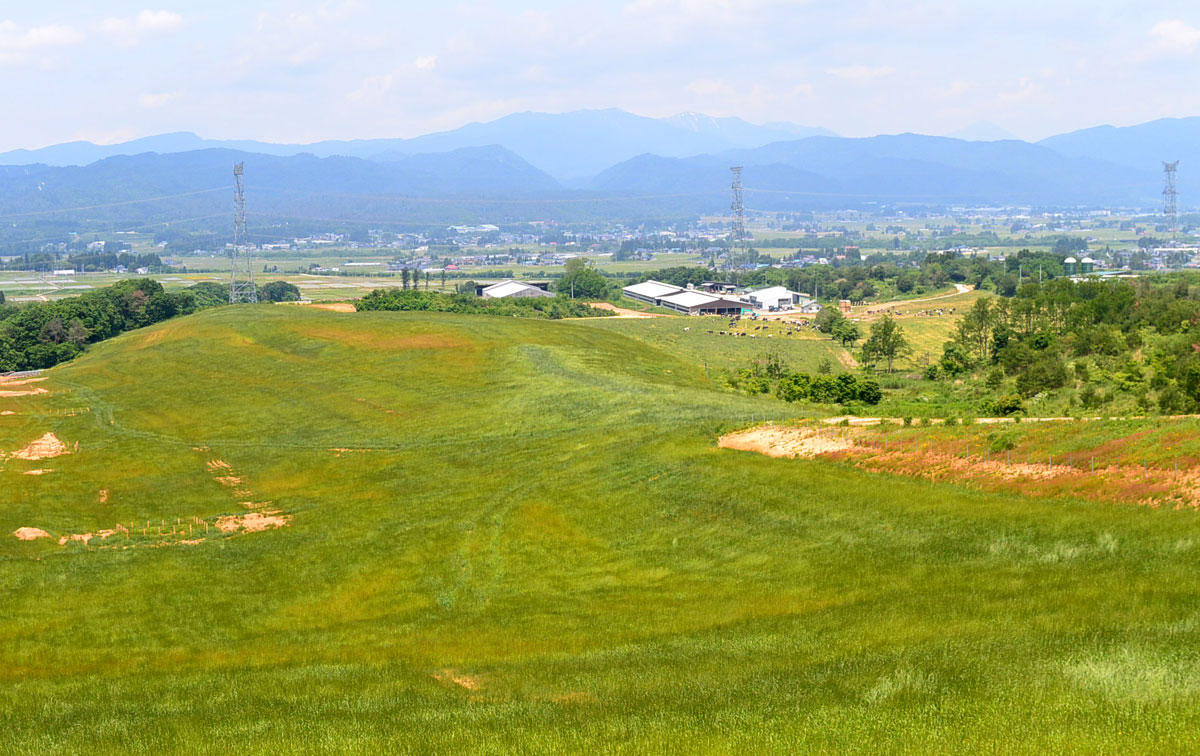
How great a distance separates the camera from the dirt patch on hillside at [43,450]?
2476 inches

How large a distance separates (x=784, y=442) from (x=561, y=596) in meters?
19.2

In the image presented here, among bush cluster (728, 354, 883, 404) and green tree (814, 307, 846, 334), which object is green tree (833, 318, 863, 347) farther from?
bush cluster (728, 354, 883, 404)

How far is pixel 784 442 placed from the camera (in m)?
51.0

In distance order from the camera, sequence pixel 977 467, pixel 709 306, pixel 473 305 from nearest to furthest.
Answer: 1. pixel 977 467
2. pixel 473 305
3. pixel 709 306

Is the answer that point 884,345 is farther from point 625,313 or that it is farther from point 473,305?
point 625,313

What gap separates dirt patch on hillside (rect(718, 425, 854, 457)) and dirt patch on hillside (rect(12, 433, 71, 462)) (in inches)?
1708

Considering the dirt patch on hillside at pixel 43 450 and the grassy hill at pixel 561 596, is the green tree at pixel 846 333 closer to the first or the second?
the grassy hill at pixel 561 596

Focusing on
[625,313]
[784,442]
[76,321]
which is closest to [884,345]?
[784,442]

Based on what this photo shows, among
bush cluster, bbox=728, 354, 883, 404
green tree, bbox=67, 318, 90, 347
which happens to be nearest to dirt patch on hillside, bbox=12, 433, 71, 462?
bush cluster, bbox=728, 354, 883, 404

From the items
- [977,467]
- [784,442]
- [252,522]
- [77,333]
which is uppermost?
[977,467]

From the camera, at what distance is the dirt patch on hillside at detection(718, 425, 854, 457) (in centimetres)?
4850

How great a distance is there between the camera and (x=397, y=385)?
84375mm

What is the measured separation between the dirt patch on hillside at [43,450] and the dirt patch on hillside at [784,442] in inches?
1708

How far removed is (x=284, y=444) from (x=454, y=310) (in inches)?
3534
